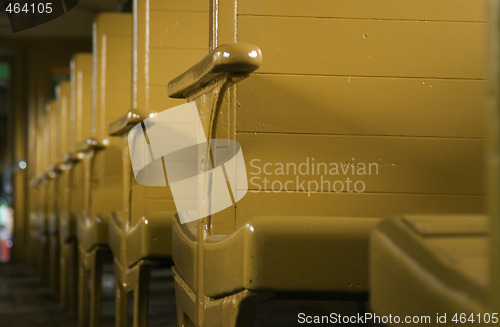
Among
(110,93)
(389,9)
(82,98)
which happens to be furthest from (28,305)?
(389,9)

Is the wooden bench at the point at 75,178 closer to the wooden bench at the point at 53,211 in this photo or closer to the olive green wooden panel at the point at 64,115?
the wooden bench at the point at 53,211

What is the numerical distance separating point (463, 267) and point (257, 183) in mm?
957

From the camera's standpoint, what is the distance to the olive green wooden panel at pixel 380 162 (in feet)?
5.08

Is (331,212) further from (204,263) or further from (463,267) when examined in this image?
(463,267)

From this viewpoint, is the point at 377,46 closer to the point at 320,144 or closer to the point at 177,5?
the point at 320,144

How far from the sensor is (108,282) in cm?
511

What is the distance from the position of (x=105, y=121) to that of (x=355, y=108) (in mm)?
1802

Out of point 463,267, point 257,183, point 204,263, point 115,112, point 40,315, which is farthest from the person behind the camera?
point 40,315

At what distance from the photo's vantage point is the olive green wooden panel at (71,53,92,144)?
4.07 m

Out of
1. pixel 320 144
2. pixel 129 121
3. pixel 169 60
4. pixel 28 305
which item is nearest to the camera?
pixel 320 144

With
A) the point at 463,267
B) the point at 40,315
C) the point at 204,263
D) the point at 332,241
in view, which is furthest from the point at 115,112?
the point at 463,267

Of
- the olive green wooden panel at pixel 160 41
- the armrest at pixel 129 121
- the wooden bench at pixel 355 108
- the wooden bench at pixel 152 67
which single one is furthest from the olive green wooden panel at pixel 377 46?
the olive green wooden panel at pixel 160 41

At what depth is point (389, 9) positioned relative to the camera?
162 centimetres

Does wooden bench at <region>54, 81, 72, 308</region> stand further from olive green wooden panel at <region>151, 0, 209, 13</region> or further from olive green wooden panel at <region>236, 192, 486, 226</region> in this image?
olive green wooden panel at <region>236, 192, 486, 226</region>
